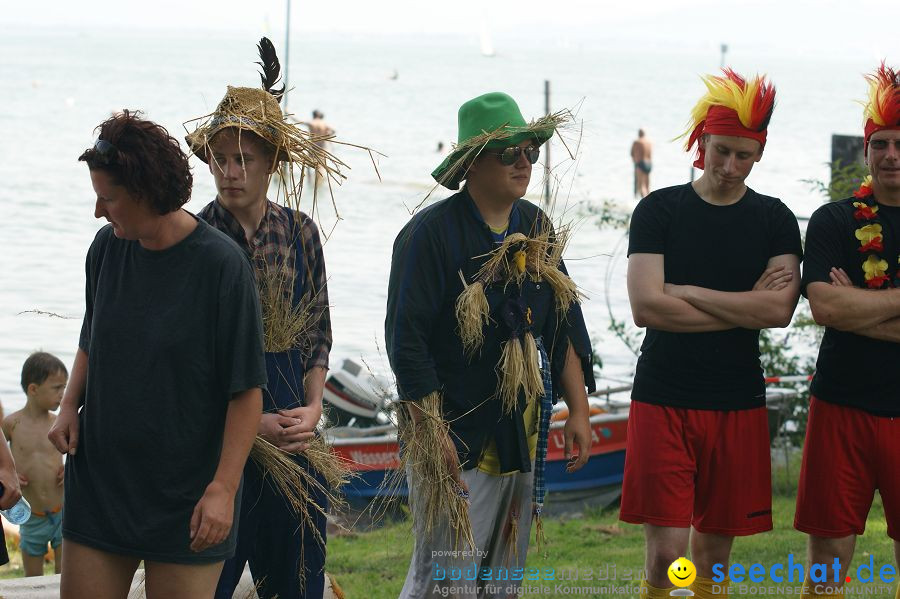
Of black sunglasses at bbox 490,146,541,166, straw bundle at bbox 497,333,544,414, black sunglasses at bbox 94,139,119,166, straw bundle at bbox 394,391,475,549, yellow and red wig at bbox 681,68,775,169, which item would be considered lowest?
straw bundle at bbox 394,391,475,549

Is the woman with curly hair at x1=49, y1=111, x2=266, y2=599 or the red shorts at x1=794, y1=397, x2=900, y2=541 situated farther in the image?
the red shorts at x1=794, y1=397, x2=900, y2=541

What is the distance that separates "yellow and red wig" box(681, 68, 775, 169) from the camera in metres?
3.92

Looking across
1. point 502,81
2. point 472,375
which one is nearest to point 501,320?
point 472,375

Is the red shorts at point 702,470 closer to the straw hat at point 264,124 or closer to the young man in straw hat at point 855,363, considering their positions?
the young man in straw hat at point 855,363

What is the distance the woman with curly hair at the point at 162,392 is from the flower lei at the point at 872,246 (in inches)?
82.8

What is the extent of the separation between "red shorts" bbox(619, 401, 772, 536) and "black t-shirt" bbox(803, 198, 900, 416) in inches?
11.1

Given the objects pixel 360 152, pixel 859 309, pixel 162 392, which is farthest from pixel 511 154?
pixel 360 152

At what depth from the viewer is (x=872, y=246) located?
12.8 feet

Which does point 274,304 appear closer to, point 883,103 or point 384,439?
point 883,103

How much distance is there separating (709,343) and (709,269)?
253 millimetres

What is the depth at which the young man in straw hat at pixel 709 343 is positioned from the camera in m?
3.92

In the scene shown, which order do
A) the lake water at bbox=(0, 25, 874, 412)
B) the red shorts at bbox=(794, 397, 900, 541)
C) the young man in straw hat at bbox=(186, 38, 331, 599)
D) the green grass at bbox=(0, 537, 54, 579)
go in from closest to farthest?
the young man in straw hat at bbox=(186, 38, 331, 599), the red shorts at bbox=(794, 397, 900, 541), the green grass at bbox=(0, 537, 54, 579), the lake water at bbox=(0, 25, 874, 412)

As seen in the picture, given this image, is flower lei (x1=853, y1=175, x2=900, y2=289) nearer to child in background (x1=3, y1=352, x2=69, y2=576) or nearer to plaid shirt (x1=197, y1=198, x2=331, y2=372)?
plaid shirt (x1=197, y1=198, x2=331, y2=372)

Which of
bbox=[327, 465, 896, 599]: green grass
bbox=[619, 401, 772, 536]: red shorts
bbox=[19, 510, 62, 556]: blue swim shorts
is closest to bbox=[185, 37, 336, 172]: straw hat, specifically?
bbox=[619, 401, 772, 536]: red shorts
